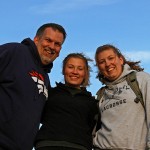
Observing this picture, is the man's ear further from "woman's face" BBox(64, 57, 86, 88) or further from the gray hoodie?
the gray hoodie

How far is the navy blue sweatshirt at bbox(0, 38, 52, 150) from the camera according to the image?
5578mm

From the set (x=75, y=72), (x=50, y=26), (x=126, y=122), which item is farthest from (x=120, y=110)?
(x=50, y=26)

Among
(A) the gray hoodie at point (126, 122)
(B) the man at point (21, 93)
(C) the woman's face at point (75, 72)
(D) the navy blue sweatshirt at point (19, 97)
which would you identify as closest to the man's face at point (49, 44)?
(B) the man at point (21, 93)

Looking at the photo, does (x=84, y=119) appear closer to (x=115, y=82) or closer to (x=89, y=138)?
(x=89, y=138)

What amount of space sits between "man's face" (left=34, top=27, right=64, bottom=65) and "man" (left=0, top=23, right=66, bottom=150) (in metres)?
0.18

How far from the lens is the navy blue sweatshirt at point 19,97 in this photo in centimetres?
558

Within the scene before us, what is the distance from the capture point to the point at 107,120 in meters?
6.64

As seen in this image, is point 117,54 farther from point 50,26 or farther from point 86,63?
point 50,26

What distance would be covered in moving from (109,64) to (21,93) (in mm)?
1958

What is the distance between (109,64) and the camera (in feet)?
23.0

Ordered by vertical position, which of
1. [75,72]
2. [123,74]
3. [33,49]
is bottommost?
[123,74]

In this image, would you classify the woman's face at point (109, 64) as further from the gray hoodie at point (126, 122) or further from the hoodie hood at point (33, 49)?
the hoodie hood at point (33, 49)

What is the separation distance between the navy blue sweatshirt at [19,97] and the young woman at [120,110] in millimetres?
→ 1222

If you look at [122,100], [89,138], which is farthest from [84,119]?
[122,100]
